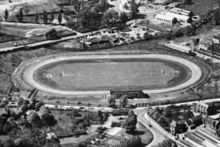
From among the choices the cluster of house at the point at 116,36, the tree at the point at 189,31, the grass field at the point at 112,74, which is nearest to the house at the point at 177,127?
the grass field at the point at 112,74

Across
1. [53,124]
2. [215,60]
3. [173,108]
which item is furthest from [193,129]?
[215,60]

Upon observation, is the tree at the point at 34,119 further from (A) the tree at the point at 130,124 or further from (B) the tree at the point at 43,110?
(A) the tree at the point at 130,124

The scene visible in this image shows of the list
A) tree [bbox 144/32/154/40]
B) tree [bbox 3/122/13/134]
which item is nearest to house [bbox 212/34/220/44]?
tree [bbox 144/32/154/40]

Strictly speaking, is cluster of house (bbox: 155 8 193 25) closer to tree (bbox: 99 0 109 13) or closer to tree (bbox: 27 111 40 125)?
tree (bbox: 99 0 109 13)

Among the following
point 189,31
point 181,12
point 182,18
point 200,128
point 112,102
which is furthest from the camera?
point 181,12

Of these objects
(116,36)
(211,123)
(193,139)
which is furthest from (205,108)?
(116,36)

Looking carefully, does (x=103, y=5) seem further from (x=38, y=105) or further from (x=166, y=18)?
(x=38, y=105)

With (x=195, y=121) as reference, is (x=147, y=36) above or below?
above
